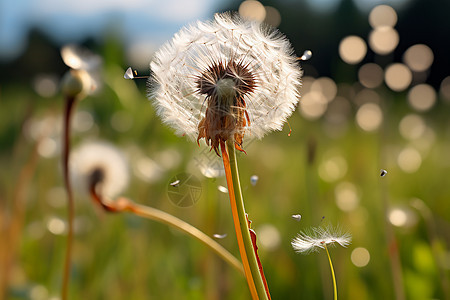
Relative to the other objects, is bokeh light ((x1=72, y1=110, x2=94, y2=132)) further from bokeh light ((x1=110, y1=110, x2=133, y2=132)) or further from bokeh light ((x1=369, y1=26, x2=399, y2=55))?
bokeh light ((x1=369, y1=26, x2=399, y2=55))

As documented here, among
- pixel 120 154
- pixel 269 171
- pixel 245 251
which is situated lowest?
pixel 269 171

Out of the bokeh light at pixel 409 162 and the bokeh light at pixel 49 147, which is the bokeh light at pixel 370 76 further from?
the bokeh light at pixel 49 147

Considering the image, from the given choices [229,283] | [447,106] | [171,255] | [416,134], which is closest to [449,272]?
[229,283]

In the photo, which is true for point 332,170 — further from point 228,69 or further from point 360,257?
point 228,69

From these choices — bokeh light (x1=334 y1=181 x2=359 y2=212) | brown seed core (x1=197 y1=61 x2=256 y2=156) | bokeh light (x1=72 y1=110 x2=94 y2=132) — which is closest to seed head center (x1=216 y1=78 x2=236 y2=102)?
brown seed core (x1=197 y1=61 x2=256 y2=156)

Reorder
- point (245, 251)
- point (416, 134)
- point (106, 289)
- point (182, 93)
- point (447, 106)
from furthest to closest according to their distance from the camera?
point (447, 106)
point (416, 134)
point (106, 289)
point (182, 93)
point (245, 251)

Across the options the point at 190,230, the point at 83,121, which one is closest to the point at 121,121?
the point at 83,121

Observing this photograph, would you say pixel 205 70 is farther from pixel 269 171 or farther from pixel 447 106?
pixel 447 106

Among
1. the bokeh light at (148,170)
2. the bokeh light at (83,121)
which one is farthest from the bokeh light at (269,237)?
the bokeh light at (83,121)
